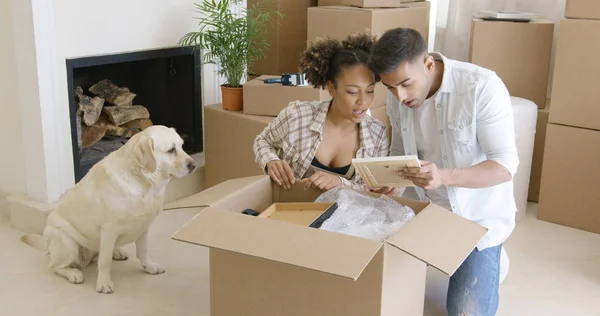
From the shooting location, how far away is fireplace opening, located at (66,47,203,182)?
3.01 meters

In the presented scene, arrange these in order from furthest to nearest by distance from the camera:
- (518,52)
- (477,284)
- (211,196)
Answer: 1. (518,52)
2. (477,284)
3. (211,196)

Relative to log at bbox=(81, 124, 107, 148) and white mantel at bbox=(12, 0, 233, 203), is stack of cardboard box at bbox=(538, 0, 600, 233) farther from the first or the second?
log at bbox=(81, 124, 107, 148)

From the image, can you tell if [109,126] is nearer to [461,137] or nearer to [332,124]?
[332,124]

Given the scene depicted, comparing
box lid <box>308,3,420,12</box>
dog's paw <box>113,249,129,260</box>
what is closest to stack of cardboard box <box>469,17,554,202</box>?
box lid <box>308,3,420,12</box>

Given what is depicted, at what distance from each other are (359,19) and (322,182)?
135cm

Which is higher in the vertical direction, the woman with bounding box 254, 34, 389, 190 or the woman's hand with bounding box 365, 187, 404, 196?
the woman with bounding box 254, 34, 389, 190

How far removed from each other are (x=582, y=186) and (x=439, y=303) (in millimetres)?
1042

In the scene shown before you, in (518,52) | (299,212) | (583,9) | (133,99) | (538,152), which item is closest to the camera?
(299,212)

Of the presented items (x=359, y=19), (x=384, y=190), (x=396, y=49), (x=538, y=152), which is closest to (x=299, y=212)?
(x=384, y=190)

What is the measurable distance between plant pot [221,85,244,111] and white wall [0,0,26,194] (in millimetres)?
869

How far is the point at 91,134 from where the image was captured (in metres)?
3.09

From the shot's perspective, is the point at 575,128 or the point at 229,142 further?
the point at 229,142

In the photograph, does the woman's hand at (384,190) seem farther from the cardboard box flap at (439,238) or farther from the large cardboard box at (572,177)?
the large cardboard box at (572,177)

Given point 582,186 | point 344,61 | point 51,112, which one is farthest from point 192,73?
point 582,186
